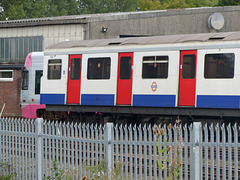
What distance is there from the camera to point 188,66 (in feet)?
52.7

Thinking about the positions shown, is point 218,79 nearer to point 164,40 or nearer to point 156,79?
point 156,79

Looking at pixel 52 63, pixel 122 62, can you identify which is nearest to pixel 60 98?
pixel 52 63

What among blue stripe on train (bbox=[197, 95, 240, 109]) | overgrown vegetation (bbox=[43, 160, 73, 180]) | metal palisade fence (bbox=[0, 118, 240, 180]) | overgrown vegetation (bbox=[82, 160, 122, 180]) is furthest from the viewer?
blue stripe on train (bbox=[197, 95, 240, 109])

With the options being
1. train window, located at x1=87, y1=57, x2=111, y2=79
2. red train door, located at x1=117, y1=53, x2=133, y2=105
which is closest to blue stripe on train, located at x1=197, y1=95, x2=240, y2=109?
red train door, located at x1=117, y1=53, x2=133, y2=105

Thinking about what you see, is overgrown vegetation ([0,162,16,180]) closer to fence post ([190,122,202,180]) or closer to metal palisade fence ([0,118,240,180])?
Answer: metal palisade fence ([0,118,240,180])

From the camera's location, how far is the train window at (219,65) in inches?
603

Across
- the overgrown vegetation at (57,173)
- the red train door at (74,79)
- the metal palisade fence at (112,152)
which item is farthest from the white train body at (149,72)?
the overgrown vegetation at (57,173)

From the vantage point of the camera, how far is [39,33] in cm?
3017

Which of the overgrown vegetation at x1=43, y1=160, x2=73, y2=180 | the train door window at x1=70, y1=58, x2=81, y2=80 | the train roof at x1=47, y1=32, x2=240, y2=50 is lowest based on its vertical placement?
the overgrown vegetation at x1=43, y1=160, x2=73, y2=180

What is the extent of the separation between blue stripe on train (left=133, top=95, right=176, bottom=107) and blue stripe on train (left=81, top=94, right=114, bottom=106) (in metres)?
0.98

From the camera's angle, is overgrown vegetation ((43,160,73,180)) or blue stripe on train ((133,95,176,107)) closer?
overgrown vegetation ((43,160,73,180))

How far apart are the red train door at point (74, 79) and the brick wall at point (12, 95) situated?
451 inches

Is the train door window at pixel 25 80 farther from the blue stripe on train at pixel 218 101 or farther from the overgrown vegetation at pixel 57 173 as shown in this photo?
the overgrown vegetation at pixel 57 173

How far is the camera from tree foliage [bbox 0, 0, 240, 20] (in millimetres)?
54250
